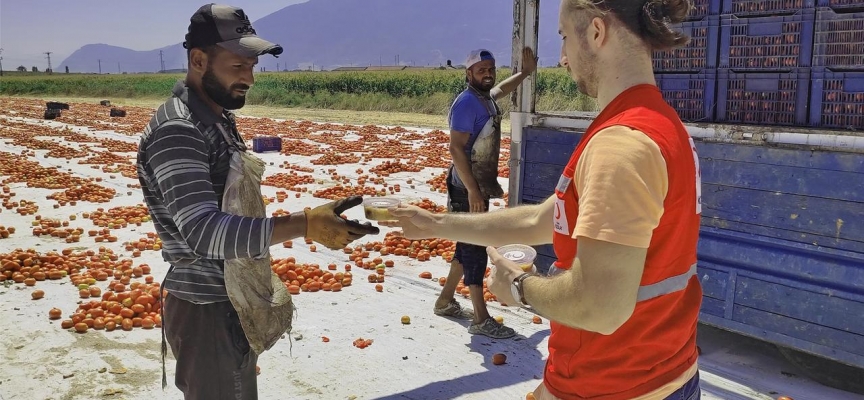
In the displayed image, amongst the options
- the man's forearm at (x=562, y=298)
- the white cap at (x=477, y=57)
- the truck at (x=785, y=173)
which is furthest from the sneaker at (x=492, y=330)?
the man's forearm at (x=562, y=298)

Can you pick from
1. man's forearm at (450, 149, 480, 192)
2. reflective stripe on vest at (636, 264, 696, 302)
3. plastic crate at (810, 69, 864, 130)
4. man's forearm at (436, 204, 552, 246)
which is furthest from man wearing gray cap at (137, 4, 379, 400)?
plastic crate at (810, 69, 864, 130)

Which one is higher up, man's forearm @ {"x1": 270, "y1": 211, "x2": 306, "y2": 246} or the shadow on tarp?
man's forearm @ {"x1": 270, "y1": 211, "x2": 306, "y2": 246}

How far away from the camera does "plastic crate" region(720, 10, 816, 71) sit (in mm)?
4551

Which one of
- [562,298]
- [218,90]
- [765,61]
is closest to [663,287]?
[562,298]

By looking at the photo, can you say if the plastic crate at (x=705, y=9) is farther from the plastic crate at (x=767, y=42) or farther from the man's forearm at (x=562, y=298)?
the man's forearm at (x=562, y=298)

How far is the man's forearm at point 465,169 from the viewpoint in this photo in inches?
207

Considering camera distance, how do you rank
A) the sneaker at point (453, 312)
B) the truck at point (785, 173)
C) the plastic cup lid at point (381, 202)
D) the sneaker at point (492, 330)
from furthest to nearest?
the sneaker at point (453, 312)
the sneaker at point (492, 330)
the truck at point (785, 173)
the plastic cup lid at point (381, 202)

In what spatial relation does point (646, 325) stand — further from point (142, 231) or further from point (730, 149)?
point (142, 231)

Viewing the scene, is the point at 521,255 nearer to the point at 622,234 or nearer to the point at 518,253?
the point at 518,253

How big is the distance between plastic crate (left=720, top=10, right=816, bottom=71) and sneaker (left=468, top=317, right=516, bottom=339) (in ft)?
8.55

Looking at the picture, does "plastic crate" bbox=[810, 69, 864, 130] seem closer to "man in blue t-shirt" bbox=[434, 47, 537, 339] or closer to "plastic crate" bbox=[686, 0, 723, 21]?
"plastic crate" bbox=[686, 0, 723, 21]

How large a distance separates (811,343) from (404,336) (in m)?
2.86

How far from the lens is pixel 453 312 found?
5715 mm

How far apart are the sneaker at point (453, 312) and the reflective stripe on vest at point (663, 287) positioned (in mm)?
4055
